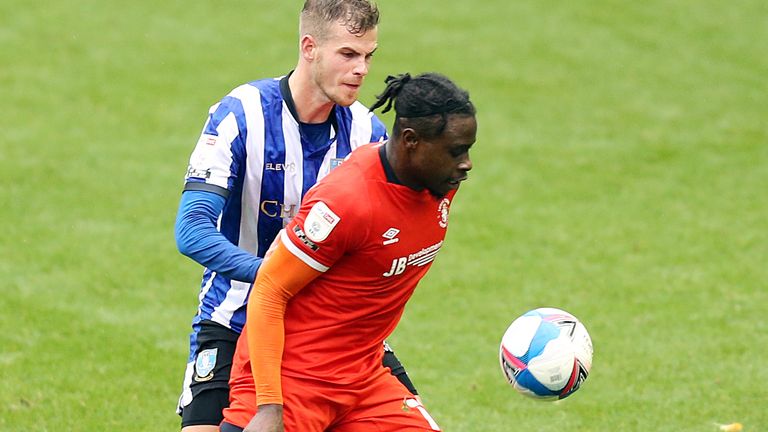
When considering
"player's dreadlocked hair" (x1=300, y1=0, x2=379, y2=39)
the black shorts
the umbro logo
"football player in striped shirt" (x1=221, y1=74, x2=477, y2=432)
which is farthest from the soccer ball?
"player's dreadlocked hair" (x1=300, y1=0, x2=379, y2=39)

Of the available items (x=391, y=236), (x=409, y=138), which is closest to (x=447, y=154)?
(x=409, y=138)

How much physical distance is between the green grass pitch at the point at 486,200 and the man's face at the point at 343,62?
10.9 ft

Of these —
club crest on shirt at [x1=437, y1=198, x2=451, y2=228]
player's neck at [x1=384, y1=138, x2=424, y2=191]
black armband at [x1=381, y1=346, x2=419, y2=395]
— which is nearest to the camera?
player's neck at [x1=384, y1=138, x2=424, y2=191]

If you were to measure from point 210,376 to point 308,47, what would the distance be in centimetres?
165

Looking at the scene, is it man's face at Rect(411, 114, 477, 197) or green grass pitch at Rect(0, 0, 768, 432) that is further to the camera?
green grass pitch at Rect(0, 0, 768, 432)

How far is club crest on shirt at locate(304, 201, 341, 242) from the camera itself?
4645mm

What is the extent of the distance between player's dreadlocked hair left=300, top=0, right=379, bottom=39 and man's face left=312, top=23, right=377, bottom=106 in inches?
1.2

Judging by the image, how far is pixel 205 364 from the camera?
5.46m

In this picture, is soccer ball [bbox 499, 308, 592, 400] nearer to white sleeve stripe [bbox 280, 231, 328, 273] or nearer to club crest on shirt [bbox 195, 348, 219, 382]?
white sleeve stripe [bbox 280, 231, 328, 273]

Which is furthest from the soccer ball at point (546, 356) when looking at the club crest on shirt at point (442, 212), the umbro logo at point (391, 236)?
the umbro logo at point (391, 236)

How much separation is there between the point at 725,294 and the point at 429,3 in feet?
32.7

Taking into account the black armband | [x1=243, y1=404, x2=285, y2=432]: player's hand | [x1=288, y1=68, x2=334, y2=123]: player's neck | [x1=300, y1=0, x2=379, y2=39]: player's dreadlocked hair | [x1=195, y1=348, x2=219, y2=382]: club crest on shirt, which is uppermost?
[x1=300, y1=0, x2=379, y2=39]: player's dreadlocked hair

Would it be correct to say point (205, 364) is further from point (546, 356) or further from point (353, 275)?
point (546, 356)

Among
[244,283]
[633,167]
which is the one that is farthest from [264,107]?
[633,167]
